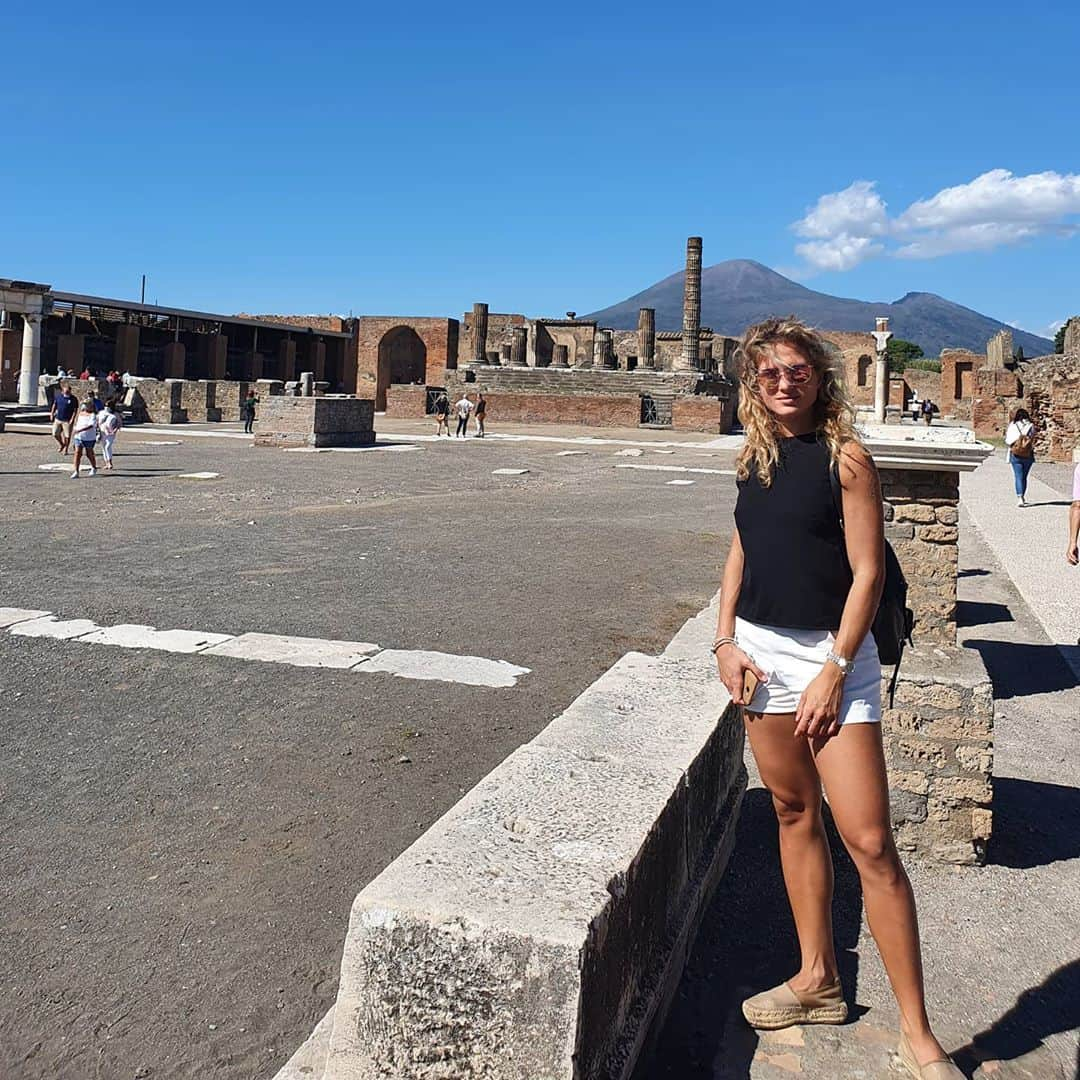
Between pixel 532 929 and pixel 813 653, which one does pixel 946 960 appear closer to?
pixel 813 653

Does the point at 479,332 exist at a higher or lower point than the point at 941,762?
higher

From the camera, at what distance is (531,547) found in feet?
34.0

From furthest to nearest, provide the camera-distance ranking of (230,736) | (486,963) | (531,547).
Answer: (531,547) → (230,736) → (486,963)

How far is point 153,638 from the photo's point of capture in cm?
615

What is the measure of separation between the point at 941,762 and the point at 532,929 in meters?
2.23

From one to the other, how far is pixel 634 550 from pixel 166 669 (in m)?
5.69

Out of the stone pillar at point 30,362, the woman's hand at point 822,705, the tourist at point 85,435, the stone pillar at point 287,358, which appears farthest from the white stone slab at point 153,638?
the stone pillar at point 287,358

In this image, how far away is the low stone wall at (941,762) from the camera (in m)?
3.53

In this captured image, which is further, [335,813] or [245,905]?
[335,813]

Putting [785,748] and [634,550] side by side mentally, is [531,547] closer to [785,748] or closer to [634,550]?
[634,550]

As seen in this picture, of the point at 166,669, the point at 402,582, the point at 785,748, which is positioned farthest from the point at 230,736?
the point at 402,582

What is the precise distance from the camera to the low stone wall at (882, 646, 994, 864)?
3533 millimetres

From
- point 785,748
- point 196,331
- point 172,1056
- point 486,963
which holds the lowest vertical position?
point 172,1056

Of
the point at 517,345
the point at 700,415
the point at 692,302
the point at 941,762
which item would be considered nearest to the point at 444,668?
the point at 941,762
